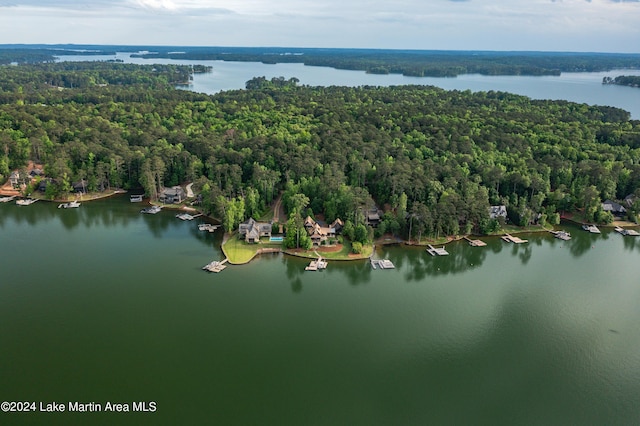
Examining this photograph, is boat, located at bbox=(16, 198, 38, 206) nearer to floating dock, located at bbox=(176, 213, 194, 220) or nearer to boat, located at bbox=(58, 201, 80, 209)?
boat, located at bbox=(58, 201, 80, 209)

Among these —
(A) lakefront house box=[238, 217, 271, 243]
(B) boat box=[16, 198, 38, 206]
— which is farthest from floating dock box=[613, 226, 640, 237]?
(B) boat box=[16, 198, 38, 206]

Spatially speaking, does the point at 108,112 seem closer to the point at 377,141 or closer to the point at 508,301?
the point at 377,141

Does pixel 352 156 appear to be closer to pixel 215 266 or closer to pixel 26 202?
pixel 215 266

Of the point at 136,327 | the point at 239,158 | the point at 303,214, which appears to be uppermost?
the point at 239,158

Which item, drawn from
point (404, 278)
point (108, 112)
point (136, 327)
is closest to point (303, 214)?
point (404, 278)

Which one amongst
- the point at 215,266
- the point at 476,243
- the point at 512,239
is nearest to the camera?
the point at 215,266

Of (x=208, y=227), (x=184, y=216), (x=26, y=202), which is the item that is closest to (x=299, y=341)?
(x=208, y=227)
